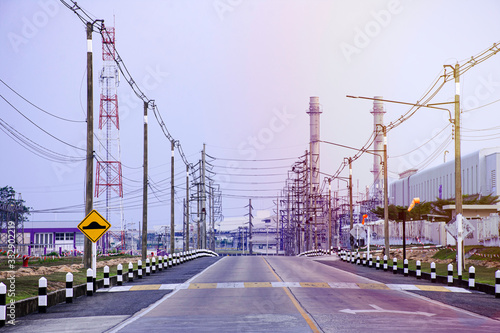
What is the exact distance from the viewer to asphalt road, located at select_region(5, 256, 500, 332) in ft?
46.5

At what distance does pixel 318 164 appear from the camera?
128250 mm

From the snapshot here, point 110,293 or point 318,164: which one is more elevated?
point 318,164

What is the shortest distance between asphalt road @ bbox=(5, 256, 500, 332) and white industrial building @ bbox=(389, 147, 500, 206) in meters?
63.1

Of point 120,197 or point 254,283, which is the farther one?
point 120,197

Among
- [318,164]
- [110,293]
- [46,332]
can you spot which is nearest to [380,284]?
[110,293]

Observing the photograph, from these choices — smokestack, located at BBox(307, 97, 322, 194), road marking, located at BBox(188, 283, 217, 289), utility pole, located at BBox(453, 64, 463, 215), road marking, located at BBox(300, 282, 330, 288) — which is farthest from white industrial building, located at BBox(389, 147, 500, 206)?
road marking, located at BBox(188, 283, 217, 289)

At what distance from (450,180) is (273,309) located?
93186 millimetres

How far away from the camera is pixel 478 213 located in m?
57.4

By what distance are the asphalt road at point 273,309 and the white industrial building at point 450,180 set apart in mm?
63061

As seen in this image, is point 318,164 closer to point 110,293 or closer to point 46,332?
point 110,293

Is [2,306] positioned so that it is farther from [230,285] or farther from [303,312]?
[230,285]

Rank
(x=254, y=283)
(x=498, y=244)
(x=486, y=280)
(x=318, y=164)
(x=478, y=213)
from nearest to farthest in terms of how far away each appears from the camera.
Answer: (x=254, y=283)
(x=486, y=280)
(x=498, y=244)
(x=478, y=213)
(x=318, y=164)

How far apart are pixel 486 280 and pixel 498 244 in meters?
17.1

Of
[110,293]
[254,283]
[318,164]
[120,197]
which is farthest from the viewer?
[318,164]
